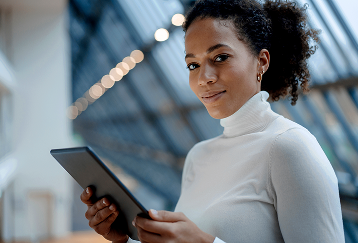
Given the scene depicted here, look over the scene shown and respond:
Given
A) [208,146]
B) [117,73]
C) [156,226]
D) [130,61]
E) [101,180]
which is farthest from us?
[117,73]

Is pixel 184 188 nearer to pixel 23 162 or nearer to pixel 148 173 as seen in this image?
pixel 23 162

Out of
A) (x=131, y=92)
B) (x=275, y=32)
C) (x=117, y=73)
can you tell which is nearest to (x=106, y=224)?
(x=275, y=32)

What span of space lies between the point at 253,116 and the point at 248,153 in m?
0.17

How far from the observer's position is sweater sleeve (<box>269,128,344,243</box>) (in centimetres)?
96

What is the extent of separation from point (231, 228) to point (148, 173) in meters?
13.5

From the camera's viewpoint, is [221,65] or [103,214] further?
[221,65]

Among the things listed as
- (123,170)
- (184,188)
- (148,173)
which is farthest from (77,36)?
(184,188)

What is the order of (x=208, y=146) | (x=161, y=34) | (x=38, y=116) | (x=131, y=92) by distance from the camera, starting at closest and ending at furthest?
(x=208, y=146) → (x=161, y=34) → (x=38, y=116) → (x=131, y=92)

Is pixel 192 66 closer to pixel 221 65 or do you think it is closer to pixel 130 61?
pixel 221 65

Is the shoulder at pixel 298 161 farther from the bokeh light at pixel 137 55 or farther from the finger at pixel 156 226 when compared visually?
the bokeh light at pixel 137 55

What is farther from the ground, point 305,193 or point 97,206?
point 97,206

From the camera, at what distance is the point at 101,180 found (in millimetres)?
1047

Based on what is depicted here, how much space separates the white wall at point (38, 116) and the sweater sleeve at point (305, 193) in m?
6.96

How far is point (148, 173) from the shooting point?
14.4 metres
